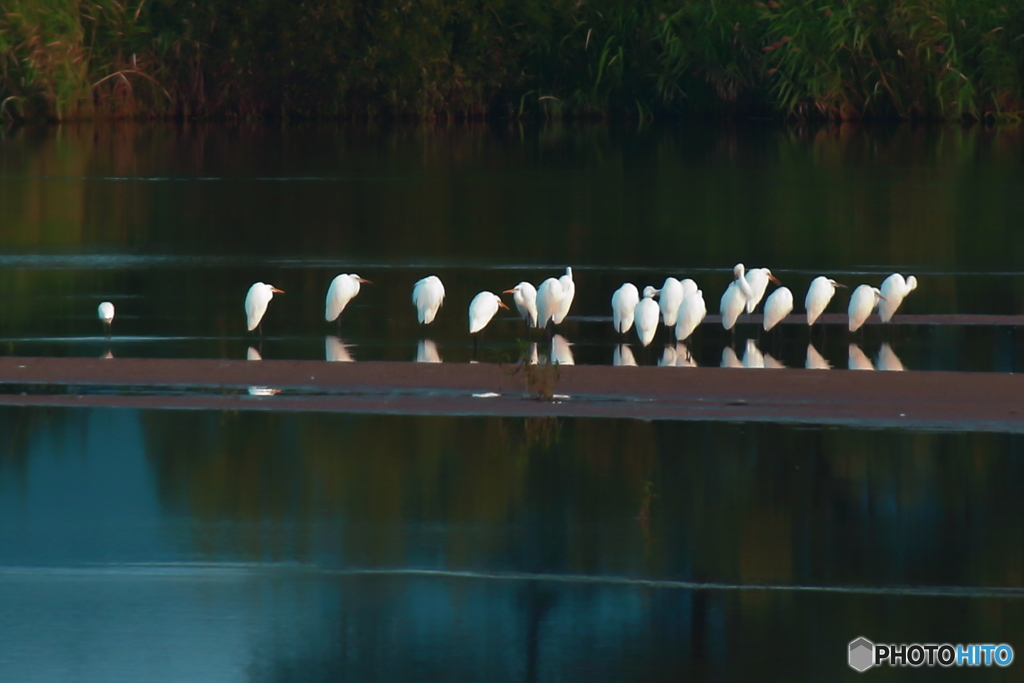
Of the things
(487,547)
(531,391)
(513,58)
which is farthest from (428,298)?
(513,58)

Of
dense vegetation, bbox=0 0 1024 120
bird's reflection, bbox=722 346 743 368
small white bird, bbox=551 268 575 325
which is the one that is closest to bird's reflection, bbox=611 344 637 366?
small white bird, bbox=551 268 575 325

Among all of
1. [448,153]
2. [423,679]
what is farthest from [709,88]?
[423,679]

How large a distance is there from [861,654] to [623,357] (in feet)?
18.7

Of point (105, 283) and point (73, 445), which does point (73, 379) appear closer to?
point (73, 445)

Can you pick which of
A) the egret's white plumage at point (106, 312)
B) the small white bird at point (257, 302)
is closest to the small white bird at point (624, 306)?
the small white bird at point (257, 302)

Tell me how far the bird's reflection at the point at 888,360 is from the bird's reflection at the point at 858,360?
0.22 feet

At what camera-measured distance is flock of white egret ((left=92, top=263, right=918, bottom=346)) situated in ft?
37.3

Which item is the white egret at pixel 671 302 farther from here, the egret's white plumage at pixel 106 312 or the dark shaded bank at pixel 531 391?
the egret's white plumage at pixel 106 312

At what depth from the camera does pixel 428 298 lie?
11922 millimetres

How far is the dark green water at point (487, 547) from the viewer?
564 centimetres

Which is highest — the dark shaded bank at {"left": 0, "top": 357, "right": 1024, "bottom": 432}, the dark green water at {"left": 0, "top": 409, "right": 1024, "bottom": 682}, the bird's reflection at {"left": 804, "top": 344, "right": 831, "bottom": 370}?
the bird's reflection at {"left": 804, "top": 344, "right": 831, "bottom": 370}

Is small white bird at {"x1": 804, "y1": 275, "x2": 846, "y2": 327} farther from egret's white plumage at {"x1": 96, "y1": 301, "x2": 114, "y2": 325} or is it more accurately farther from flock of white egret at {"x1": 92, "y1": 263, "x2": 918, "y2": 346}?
egret's white plumage at {"x1": 96, "y1": 301, "x2": 114, "y2": 325}

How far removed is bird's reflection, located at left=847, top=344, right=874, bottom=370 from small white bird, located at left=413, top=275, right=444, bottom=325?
9.10ft

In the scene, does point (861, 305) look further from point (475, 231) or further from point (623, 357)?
point (475, 231)
